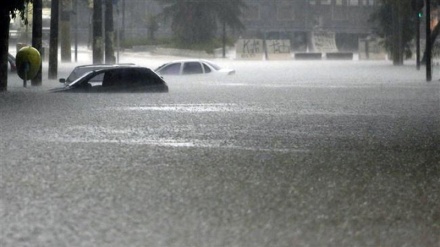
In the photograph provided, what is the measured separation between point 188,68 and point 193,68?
0.23 meters

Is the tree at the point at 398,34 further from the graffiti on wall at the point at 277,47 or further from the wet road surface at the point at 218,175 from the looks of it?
the wet road surface at the point at 218,175

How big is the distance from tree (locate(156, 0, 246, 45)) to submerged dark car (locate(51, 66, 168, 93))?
221 feet

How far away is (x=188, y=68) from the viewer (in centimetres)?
5641

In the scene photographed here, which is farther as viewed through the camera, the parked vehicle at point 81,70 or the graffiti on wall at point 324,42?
the graffiti on wall at point 324,42

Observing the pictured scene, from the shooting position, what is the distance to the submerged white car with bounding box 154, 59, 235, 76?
183 ft

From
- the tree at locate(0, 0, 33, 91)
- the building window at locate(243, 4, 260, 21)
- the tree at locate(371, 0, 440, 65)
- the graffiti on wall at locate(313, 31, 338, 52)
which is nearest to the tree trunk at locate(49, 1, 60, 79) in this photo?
the tree at locate(0, 0, 33, 91)

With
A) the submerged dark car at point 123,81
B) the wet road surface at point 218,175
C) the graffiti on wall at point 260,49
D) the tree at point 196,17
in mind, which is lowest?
the wet road surface at point 218,175

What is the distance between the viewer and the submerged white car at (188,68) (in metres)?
55.8

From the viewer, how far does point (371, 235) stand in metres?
11.1

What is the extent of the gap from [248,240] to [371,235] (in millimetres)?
1125

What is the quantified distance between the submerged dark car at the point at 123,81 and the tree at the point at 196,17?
67.4 m

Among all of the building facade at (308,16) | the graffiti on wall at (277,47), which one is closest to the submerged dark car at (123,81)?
the graffiti on wall at (277,47)

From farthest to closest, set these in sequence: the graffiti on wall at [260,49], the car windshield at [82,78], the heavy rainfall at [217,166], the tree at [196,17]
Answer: the tree at [196,17] < the graffiti on wall at [260,49] < the car windshield at [82,78] < the heavy rainfall at [217,166]

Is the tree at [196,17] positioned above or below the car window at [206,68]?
above
